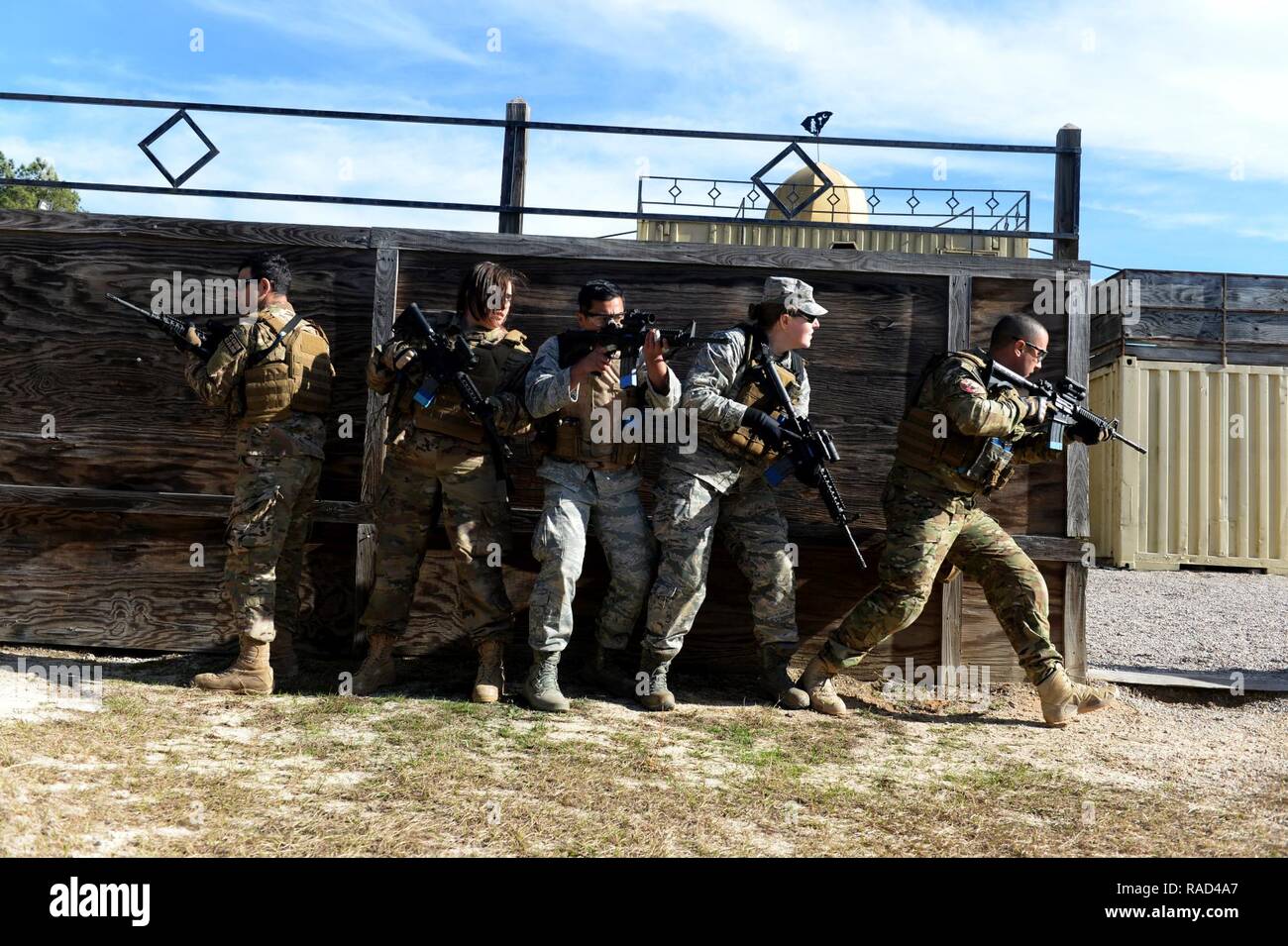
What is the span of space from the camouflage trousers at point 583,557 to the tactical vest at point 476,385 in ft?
1.66

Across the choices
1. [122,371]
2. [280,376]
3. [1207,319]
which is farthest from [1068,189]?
[1207,319]

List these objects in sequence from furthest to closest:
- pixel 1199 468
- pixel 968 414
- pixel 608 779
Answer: pixel 1199 468, pixel 968 414, pixel 608 779

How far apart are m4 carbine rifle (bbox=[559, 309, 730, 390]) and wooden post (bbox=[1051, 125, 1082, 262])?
2514 mm

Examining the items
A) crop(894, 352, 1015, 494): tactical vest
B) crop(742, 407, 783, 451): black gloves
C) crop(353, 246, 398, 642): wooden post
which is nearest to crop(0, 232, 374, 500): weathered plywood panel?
crop(353, 246, 398, 642): wooden post

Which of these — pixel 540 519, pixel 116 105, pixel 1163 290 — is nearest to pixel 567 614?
pixel 540 519

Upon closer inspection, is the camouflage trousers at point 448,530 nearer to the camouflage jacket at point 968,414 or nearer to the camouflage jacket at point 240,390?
the camouflage jacket at point 240,390

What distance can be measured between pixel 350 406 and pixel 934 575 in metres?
3.31

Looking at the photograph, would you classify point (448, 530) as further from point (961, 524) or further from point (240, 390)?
point (961, 524)

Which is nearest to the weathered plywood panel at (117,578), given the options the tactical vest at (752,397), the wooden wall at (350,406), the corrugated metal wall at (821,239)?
the wooden wall at (350,406)

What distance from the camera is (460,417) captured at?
4.92 metres

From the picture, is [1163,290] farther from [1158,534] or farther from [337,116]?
[337,116]

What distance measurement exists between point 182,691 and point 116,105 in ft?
11.6

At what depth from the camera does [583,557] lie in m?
5.01

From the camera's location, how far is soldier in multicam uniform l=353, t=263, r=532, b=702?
16.1 ft
